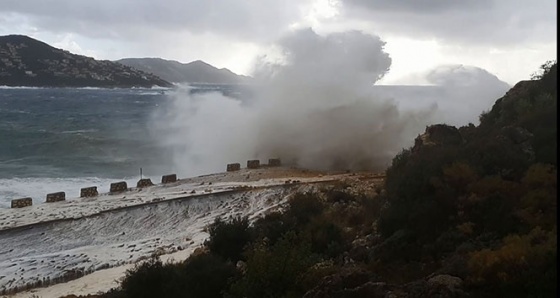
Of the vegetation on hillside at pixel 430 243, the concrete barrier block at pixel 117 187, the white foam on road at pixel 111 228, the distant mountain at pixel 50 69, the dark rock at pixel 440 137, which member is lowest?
the white foam on road at pixel 111 228

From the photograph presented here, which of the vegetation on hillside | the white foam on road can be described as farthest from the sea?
the vegetation on hillside

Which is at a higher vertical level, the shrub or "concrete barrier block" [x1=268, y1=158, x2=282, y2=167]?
"concrete barrier block" [x1=268, y1=158, x2=282, y2=167]

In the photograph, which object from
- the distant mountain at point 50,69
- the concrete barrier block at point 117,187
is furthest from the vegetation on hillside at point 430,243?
the distant mountain at point 50,69

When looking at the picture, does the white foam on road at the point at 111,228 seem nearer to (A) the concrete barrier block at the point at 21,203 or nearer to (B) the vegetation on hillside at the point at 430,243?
(A) the concrete barrier block at the point at 21,203

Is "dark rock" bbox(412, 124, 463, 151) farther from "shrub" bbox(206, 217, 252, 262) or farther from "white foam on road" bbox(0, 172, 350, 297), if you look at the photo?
"white foam on road" bbox(0, 172, 350, 297)

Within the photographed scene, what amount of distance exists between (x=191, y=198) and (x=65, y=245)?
18.9 feet

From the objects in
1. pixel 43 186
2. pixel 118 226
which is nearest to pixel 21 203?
pixel 118 226

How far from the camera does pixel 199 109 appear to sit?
46.3 m

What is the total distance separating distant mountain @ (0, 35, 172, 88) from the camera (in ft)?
486

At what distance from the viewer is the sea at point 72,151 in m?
30.2

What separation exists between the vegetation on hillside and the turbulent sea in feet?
52.0

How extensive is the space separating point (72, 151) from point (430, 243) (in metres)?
38.7

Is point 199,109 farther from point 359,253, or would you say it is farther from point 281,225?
point 359,253

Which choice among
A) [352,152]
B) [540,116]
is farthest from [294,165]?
[540,116]
